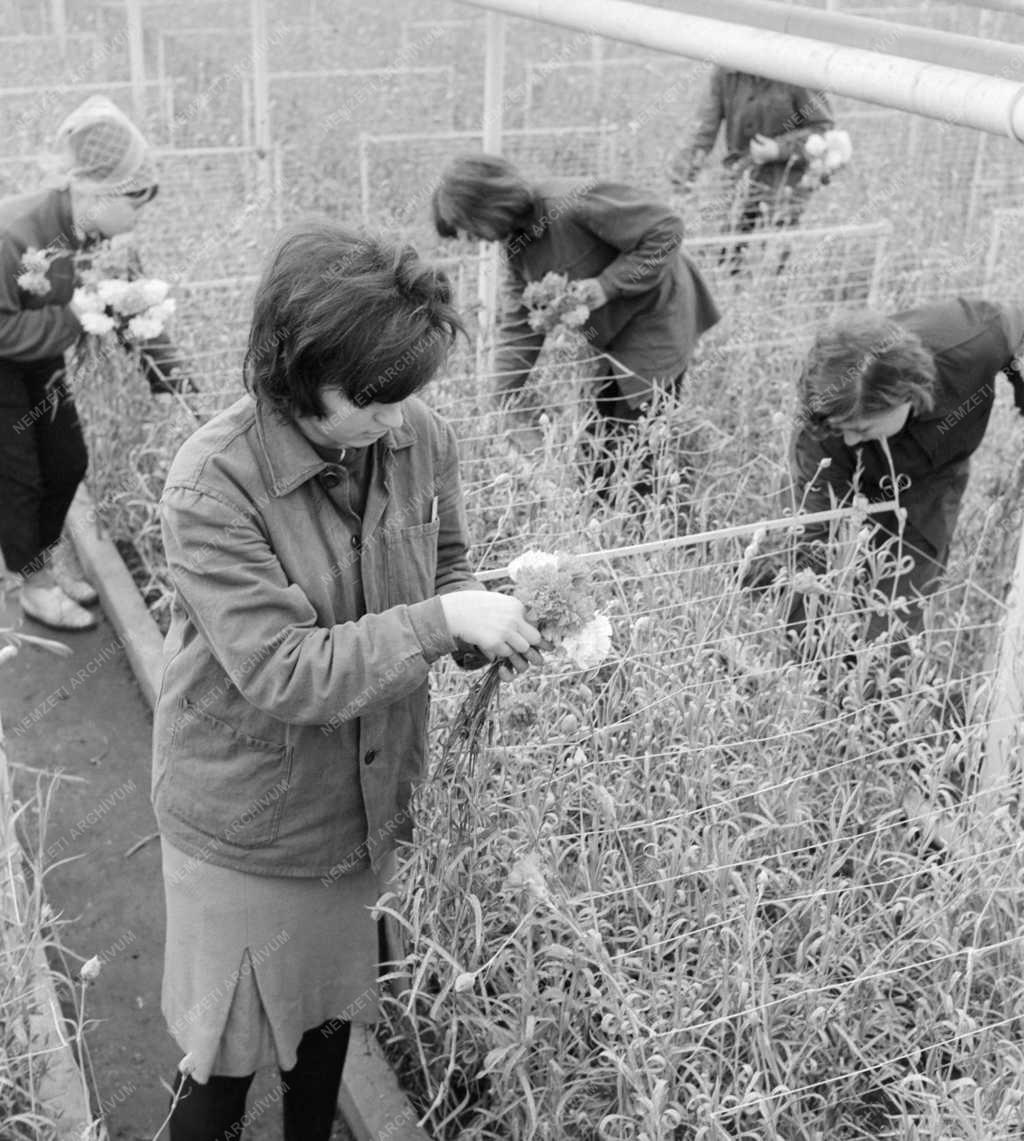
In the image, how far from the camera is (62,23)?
11359mm

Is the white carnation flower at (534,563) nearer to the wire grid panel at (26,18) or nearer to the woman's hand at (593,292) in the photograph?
the woman's hand at (593,292)

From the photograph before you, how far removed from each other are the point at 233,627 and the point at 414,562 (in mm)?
320

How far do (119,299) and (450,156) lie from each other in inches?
155

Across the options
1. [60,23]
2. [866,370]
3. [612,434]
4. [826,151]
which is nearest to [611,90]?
[826,151]

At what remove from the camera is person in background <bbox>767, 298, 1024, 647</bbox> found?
2979mm

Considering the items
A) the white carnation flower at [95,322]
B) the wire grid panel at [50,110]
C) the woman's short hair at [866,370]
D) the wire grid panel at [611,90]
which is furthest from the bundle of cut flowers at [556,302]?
the wire grid panel at [611,90]

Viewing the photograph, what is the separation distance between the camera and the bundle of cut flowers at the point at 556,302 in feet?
12.7

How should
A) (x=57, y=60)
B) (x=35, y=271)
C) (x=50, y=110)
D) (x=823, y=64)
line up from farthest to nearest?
(x=57, y=60) < (x=50, y=110) < (x=35, y=271) < (x=823, y=64)

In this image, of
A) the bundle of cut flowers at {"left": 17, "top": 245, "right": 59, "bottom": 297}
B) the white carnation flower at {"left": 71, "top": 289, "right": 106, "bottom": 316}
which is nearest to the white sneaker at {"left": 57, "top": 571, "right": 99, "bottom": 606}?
the white carnation flower at {"left": 71, "top": 289, "right": 106, "bottom": 316}

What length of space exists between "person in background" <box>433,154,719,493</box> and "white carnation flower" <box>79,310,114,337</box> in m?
0.91

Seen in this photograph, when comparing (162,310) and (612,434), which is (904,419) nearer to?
(612,434)

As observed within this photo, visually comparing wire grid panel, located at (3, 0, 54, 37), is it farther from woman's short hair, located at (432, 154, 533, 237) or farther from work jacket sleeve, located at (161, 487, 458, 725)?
work jacket sleeve, located at (161, 487, 458, 725)

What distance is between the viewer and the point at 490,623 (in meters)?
1.86

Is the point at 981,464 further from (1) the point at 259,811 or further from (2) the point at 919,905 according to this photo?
(1) the point at 259,811
